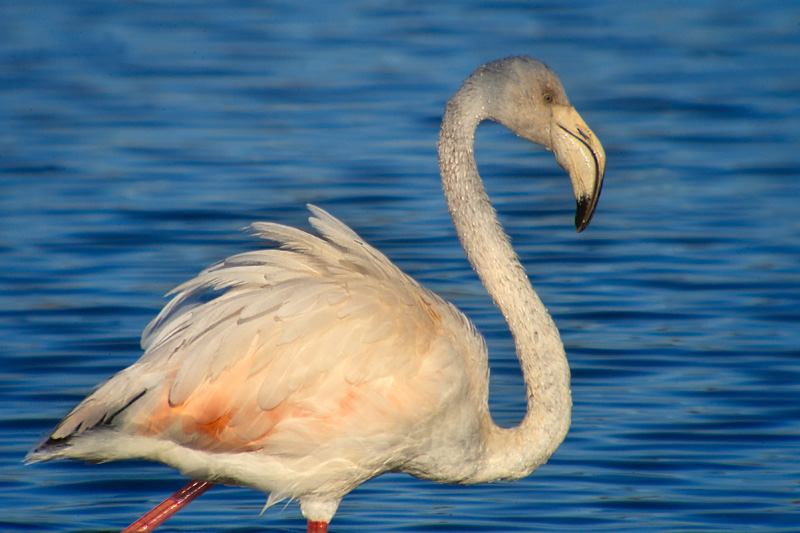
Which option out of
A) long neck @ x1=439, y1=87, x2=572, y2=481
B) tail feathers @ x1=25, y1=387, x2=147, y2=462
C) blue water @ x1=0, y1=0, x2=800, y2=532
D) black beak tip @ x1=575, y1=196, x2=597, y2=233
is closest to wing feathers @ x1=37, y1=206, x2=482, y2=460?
tail feathers @ x1=25, y1=387, x2=147, y2=462

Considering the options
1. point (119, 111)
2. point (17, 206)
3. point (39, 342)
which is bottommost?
point (39, 342)

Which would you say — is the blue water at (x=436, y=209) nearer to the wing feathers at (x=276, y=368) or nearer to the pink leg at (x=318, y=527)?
the pink leg at (x=318, y=527)

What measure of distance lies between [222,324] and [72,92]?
9.58 metres

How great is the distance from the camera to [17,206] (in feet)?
35.0

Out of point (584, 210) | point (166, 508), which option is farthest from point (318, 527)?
point (584, 210)

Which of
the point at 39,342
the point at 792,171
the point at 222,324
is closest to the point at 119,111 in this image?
the point at 39,342

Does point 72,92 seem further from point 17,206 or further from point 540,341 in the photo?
point 540,341

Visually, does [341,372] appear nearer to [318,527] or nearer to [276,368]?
[276,368]

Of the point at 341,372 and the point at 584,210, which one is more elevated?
the point at 584,210

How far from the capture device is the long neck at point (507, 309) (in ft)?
17.8

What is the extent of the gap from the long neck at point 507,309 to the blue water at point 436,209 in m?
1.01

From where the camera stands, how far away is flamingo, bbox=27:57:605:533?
5.13 m

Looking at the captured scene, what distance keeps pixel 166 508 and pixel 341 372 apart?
1.12 m

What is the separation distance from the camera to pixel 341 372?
515 centimetres
